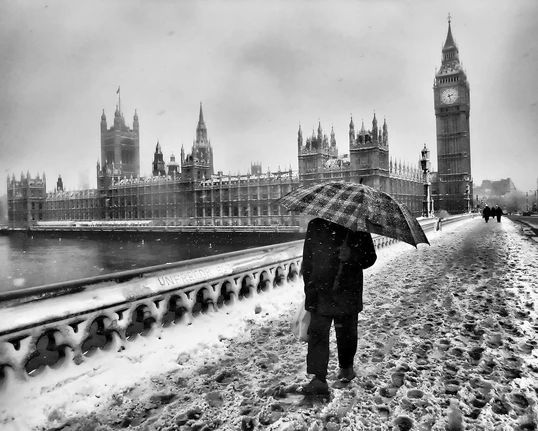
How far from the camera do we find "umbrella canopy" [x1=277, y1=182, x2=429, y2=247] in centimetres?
314

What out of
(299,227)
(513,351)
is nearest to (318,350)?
(513,351)

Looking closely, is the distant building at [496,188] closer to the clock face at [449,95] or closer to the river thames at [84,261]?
the clock face at [449,95]

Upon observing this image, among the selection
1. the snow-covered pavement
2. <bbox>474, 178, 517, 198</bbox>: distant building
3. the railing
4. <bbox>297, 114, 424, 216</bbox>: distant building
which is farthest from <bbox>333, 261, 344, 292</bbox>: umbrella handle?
<bbox>474, 178, 517, 198</bbox>: distant building

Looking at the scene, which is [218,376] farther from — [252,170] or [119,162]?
[119,162]

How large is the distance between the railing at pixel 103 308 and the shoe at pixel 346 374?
2.33 metres

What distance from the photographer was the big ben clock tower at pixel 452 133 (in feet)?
258

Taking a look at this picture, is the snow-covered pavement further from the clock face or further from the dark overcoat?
the clock face

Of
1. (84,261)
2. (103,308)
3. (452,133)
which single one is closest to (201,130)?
(452,133)

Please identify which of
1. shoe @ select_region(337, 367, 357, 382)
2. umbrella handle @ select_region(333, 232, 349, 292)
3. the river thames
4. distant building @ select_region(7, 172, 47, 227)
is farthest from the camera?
distant building @ select_region(7, 172, 47, 227)

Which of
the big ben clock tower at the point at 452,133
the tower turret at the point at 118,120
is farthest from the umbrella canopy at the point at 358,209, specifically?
the tower turret at the point at 118,120

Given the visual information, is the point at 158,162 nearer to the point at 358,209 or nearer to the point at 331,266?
the point at 331,266

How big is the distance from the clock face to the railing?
9079cm

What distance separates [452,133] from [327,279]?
296 ft

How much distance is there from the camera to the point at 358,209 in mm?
3195
